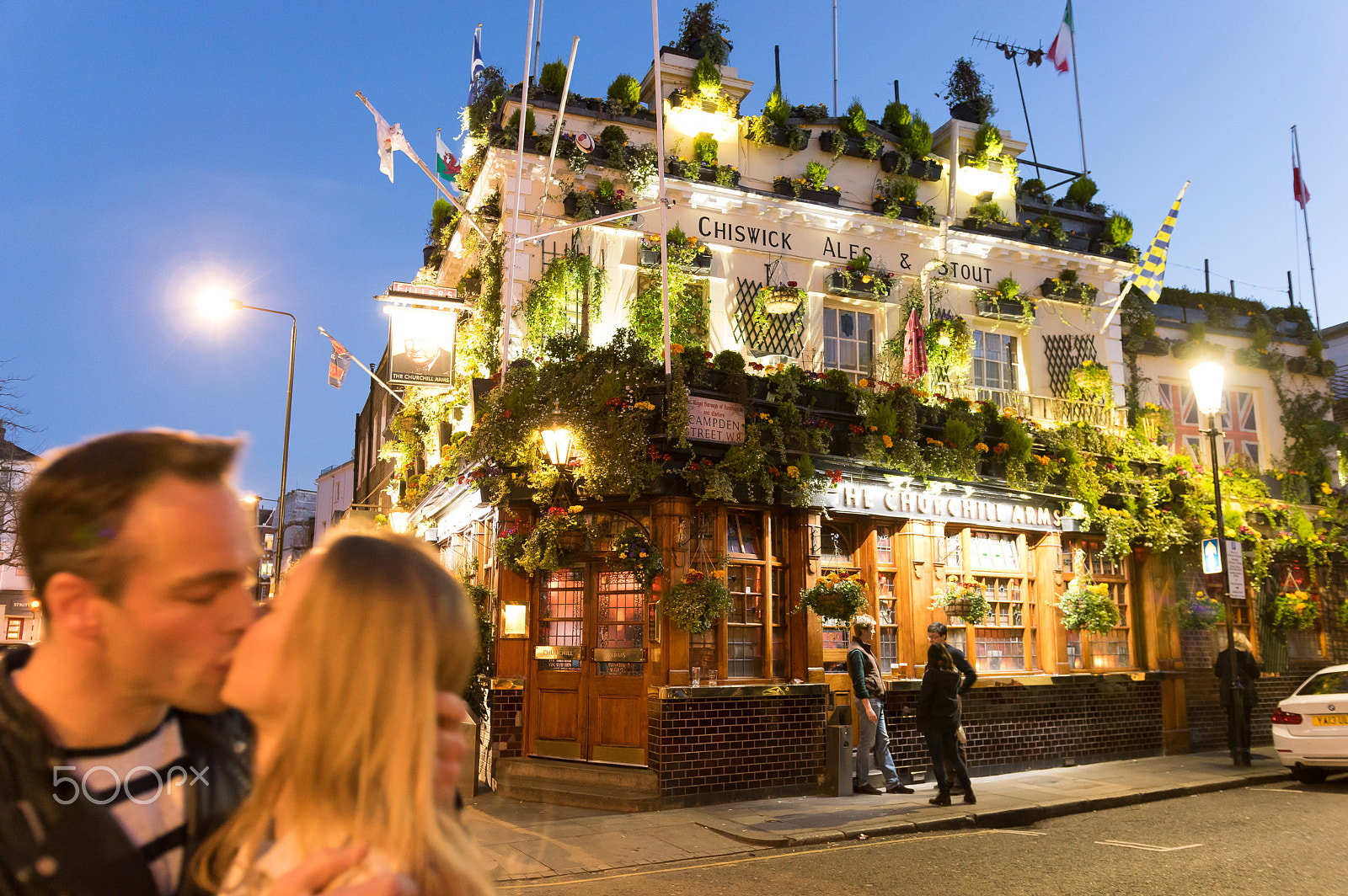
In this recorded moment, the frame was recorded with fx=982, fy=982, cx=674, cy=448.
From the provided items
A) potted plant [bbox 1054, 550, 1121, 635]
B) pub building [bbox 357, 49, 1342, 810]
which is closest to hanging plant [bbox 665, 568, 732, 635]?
pub building [bbox 357, 49, 1342, 810]

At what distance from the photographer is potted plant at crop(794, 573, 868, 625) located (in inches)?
444

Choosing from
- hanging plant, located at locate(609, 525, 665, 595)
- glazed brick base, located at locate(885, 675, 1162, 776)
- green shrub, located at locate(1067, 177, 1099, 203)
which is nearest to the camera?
hanging plant, located at locate(609, 525, 665, 595)

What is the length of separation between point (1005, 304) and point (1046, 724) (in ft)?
20.9

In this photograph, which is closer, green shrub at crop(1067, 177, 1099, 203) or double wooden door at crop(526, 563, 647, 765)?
double wooden door at crop(526, 563, 647, 765)

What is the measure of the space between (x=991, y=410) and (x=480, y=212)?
779 cm

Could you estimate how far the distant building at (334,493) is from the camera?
37.6 m

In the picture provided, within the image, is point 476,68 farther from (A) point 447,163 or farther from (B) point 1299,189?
(B) point 1299,189

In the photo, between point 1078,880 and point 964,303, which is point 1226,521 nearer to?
point 964,303

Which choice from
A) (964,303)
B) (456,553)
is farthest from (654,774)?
(964,303)

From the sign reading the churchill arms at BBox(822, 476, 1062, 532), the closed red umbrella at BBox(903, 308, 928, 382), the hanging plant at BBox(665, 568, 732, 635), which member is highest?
the closed red umbrella at BBox(903, 308, 928, 382)

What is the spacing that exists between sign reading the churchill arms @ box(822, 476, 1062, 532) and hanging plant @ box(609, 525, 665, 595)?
102 inches

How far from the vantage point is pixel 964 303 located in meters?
15.5

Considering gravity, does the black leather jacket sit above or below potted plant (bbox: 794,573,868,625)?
below

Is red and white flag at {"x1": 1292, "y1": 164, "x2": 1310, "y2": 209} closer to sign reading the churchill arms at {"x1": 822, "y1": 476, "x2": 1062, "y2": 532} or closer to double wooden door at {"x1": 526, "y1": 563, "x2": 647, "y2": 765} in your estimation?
sign reading the churchill arms at {"x1": 822, "y1": 476, "x2": 1062, "y2": 532}
